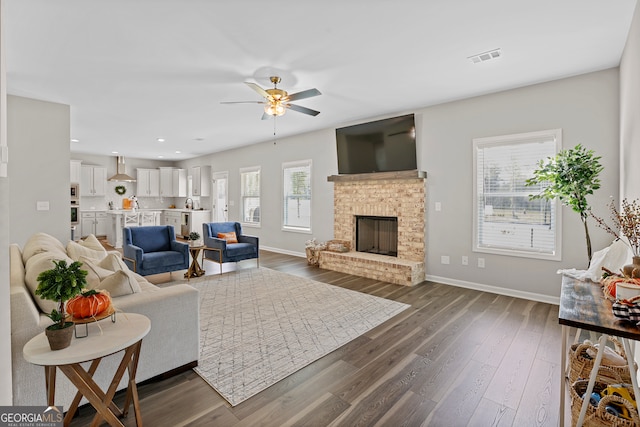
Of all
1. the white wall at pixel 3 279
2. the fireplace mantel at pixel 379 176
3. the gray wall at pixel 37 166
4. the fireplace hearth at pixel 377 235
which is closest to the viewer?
the white wall at pixel 3 279

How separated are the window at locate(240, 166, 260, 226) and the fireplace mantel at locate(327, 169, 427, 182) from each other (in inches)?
110

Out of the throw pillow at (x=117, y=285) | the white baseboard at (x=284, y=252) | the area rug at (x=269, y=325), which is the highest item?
the throw pillow at (x=117, y=285)

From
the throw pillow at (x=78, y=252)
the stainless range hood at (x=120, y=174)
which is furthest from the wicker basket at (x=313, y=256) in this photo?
the stainless range hood at (x=120, y=174)

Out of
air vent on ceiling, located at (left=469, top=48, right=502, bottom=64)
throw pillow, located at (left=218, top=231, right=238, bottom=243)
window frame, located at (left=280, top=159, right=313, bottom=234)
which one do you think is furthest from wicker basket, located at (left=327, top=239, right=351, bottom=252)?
air vent on ceiling, located at (left=469, top=48, right=502, bottom=64)

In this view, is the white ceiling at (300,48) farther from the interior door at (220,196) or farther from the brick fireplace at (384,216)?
the interior door at (220,196)

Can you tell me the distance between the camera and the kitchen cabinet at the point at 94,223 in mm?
9195

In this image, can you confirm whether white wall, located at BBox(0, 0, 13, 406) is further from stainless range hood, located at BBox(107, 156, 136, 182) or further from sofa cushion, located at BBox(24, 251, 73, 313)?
stainless range hood, located at BBox(107, 156, 136, 182)

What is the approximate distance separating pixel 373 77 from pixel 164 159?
969 centimetres

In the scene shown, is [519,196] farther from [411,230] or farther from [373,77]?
[373,77]

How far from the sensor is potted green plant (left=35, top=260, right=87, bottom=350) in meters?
1.36

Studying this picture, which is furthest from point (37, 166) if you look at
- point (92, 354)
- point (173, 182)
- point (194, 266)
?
point (173, 182)

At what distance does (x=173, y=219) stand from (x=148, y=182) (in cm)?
160

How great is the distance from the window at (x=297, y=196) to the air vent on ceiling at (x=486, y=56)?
3986 millimetres

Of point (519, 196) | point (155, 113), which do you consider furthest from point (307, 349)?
point (155, 113)
